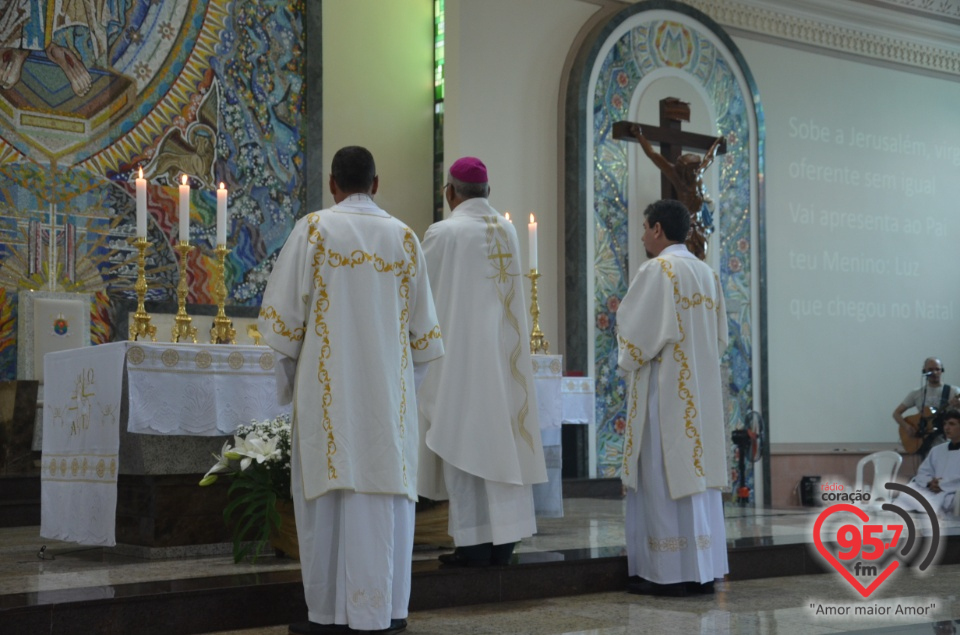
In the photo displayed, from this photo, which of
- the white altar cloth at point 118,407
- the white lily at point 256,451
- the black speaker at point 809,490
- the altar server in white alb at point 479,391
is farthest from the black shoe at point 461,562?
the black speaker at point 809,490

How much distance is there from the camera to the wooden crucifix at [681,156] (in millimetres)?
10641

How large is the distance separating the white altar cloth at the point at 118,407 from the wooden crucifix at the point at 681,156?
5664 millimetres

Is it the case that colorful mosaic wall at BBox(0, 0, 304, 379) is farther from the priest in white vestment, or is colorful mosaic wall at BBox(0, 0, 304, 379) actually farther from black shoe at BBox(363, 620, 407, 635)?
black shoe at BBox(363, 620, 407, 635)

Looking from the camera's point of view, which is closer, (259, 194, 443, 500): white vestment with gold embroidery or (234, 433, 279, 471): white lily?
(259, 194, 443, 500): white vestment with gold embroidery

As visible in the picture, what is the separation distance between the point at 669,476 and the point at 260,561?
1875mm

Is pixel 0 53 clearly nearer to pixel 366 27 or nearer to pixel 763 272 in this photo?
pixel 366 27

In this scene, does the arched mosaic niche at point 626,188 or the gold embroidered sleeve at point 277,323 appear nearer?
the gold embroidered sleeve at point 277,323

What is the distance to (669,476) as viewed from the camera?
5371 millimetres

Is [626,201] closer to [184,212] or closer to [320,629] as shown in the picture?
[184,212]

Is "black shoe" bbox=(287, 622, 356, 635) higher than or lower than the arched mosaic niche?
lower

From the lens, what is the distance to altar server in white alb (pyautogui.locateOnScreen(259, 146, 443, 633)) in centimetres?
414

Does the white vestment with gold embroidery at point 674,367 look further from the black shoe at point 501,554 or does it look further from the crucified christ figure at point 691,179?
the crucified christ figure at point 691,179

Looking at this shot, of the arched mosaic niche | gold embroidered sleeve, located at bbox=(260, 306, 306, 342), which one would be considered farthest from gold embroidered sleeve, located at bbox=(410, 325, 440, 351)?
the arched mosaic niche

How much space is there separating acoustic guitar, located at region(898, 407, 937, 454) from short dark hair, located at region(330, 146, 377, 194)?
9.29 meters
